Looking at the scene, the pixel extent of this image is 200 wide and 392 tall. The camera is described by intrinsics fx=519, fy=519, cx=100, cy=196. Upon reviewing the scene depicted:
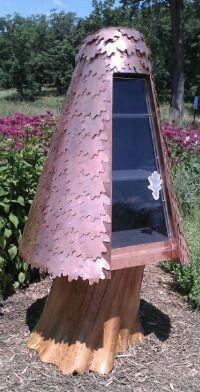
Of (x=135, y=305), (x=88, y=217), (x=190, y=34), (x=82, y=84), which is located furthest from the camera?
(x=190, y=34)

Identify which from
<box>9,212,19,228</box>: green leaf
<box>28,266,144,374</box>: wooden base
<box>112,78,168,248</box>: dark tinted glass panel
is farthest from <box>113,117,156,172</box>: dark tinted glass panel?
<box>9,212,19,228</box>: green leaf

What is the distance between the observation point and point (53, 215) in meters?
2.69

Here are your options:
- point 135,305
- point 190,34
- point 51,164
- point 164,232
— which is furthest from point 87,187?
point 190,34

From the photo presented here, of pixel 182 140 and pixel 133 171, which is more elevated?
pixel 133 171

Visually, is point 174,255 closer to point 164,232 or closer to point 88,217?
point 164,232

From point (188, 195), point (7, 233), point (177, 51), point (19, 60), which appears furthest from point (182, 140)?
point (19, 60)

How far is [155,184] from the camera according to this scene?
278cm

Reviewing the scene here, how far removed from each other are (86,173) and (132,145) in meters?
0.31

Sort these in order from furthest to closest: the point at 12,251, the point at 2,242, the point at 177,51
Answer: the point at 177,51 < the point at 12,251 < the point at 2,242

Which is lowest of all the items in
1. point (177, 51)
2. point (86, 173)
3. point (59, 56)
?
point (59, 56)

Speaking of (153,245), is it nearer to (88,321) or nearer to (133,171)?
(133,171)

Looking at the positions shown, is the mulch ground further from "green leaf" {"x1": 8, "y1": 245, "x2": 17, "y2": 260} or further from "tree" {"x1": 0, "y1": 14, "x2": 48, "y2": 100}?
"tree" {"x1": 0, "y1": 14, "x2": 48, "y2": 100}

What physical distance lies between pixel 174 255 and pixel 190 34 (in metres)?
42.7

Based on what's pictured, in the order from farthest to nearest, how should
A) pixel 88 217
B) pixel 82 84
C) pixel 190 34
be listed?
pixel 190 34 < pixel 82 84 < pixel 88 217
